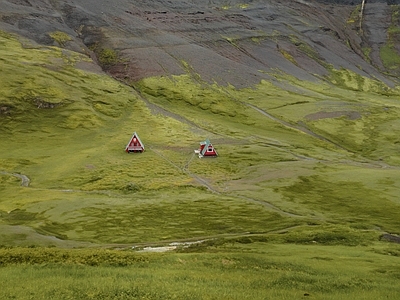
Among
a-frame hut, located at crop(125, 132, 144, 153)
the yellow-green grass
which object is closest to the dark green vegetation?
the yellow-green grass

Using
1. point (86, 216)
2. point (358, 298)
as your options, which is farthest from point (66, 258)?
point (86, 216)

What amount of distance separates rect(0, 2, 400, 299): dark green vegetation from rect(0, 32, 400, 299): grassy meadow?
29 cm

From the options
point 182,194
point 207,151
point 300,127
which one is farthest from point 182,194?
point 300,127

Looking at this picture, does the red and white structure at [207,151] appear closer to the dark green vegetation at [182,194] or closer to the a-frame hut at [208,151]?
the a-frame hut at [208,151]

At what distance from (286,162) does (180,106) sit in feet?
245

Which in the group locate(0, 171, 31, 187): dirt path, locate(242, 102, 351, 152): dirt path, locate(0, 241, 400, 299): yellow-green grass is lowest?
locate(242, 102, 351, 152): dirt path

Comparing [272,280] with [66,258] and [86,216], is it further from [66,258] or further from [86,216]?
[86,216]

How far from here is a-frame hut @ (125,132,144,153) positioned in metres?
124

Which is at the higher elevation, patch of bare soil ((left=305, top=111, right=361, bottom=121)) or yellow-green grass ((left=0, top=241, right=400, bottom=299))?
yellow-green grass ((left=0, top=241, right=400, bottom=299))

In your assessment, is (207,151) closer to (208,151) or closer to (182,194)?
(208,151)

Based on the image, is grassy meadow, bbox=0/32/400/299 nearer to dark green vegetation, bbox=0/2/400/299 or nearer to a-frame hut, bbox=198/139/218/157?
dark green vegetation, bbox=0/2/400/299

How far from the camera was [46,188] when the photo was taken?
97188 mm

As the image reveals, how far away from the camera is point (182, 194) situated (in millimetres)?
92312

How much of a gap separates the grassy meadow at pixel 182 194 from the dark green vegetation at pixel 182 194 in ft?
0.94
